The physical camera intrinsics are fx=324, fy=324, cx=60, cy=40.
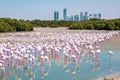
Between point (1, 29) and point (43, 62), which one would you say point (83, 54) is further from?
point (1, 29)

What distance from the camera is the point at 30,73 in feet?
40.5

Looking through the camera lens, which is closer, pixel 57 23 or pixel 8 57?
pixel 8 57

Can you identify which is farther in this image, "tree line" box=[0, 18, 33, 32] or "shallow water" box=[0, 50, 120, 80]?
"tree line" box=[0, 18, 33, 32]

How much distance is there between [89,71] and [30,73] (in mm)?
2412

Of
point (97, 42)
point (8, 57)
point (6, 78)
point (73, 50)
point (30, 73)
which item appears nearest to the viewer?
point (6, 78)

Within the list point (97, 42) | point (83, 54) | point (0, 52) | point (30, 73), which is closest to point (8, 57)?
point (0, 52)

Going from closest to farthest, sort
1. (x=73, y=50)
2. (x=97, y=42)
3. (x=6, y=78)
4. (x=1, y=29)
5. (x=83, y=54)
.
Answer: (x=6, y=78), (x=73, y=50), (x=83, y=54), (x=97, y=42), (x=1, y=29)

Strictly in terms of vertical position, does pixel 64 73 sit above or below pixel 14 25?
above

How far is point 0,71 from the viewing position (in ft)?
41.5

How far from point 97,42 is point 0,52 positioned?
1159cm

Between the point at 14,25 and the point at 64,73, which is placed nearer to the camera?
the point at 64,73

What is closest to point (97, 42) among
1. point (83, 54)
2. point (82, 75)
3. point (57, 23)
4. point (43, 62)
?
point (83, 54)

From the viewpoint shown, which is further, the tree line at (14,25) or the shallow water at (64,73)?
the tree line at (14,25)

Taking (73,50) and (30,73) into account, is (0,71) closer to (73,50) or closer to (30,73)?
(30,73)
